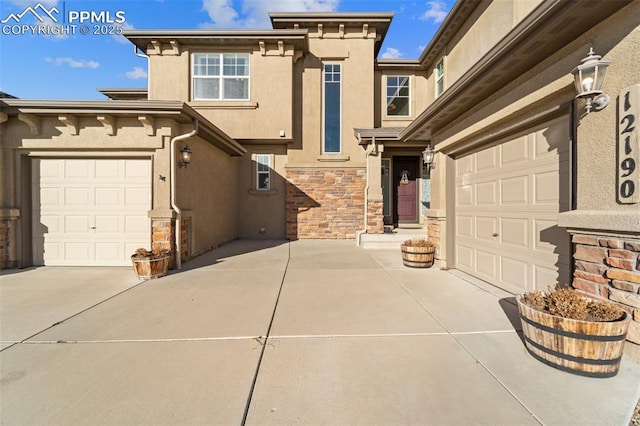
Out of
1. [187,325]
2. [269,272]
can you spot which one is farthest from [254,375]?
[269,272]

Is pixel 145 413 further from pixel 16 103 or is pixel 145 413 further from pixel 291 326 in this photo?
pixel 16 103

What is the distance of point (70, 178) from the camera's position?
631 centimetres

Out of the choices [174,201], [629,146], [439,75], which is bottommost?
[174,201]

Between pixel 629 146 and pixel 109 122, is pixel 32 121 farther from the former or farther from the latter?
pixel 629 146

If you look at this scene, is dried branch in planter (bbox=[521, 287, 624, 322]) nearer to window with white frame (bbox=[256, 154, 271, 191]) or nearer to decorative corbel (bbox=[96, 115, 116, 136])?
decorative corbel (bbox=[96, 115, 116, 136])

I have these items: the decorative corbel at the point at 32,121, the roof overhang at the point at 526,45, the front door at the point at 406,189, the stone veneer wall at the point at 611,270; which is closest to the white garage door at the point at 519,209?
the stone veneer wall at the point at 611,270

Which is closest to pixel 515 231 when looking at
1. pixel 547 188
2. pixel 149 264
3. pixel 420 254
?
pixel 547 188

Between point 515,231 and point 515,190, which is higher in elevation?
point 515,190

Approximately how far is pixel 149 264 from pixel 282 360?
4030 millimetres

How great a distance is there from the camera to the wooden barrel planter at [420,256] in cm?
613

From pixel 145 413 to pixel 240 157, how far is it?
1001 cm

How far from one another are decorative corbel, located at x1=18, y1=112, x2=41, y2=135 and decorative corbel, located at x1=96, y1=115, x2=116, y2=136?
1407 mm

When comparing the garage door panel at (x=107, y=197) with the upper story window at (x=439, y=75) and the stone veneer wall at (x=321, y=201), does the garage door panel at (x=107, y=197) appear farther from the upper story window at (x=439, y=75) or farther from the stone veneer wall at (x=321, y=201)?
the upper story window at (x=439, y=75)

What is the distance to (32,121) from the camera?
19.6ft
